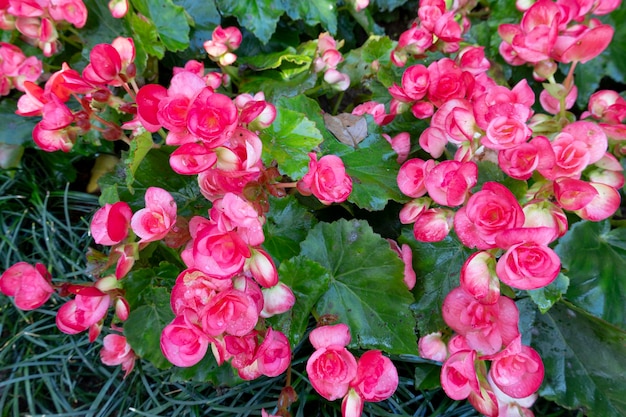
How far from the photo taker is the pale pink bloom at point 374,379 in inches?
23.8

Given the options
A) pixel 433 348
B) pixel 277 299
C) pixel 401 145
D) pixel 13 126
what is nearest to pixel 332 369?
pixel 277 299

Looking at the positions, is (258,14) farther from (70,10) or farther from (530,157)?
(530,157)

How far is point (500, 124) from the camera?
0.62 m

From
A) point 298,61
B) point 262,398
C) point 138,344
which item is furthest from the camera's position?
point 298,61

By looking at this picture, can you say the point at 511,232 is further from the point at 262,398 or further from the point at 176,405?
the point at 176,405

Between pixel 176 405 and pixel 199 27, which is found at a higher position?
pixel 199 27

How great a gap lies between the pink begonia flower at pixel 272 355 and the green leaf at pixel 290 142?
0.23 metres

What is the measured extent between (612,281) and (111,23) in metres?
1.11

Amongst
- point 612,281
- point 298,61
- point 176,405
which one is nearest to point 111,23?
point 298,61

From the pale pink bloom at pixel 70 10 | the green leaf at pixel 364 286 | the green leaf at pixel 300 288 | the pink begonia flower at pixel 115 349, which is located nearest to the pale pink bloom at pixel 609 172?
the green leaf at pixel 364 286

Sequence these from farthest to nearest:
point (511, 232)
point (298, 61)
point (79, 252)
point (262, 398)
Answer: point (79, 252) < point (298, 61) < point (262, 398) < point (511, 232)

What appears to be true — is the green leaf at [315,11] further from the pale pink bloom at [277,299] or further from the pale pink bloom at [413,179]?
the pale pink bloom at [277,299]

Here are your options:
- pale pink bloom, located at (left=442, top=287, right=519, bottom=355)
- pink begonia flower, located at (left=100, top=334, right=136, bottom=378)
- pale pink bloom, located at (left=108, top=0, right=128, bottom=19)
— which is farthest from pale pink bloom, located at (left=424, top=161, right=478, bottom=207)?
pale pink bloom, located at (left=108, top=0, right=128, bottom=19)

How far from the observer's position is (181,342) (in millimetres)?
593
